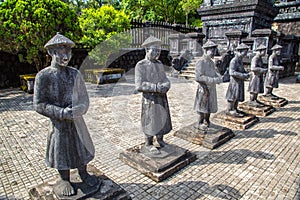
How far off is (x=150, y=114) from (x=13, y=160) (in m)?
2.93

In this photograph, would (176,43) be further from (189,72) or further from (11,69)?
(11,69)

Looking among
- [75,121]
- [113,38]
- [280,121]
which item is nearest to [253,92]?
[280,121]

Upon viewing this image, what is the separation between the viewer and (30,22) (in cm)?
862

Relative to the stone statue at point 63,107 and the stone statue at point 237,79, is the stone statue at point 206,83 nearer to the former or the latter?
the stone statue at point 237,79

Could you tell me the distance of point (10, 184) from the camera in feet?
12.1

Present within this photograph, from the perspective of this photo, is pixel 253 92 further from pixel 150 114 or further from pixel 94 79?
pixel 94 79

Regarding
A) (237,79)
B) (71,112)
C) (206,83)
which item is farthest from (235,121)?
(71,112)

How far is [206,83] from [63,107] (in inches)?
127

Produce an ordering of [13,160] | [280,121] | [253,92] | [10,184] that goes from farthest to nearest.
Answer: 1. [253,92]
2. [280,121]
3. [13,160]
4. [10,184]

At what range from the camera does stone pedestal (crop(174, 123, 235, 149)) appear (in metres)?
5.05

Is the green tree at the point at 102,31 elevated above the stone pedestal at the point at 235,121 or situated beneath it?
elevated above

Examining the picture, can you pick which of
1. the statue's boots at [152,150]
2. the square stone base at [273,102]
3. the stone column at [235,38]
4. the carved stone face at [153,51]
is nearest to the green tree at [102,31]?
the stone column at [235,38]

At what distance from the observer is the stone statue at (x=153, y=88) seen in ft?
12.4

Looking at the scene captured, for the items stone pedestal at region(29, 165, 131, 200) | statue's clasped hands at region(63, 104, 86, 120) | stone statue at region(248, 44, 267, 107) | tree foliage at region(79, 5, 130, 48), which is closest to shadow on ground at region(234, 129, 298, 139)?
stone statue at region(248, 44, 267, 107)
